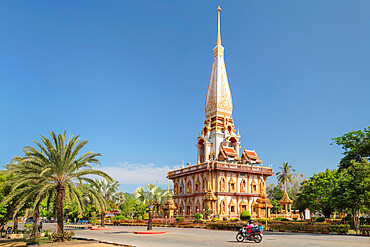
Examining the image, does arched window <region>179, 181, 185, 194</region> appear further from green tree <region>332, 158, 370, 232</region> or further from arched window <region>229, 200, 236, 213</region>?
green tree <region>332, 158, 370, 232</region>

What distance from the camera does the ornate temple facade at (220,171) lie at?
61406 millimetres

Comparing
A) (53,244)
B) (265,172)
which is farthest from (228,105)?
(53,244)

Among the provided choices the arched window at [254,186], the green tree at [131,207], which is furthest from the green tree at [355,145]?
the green tree at [131,207]

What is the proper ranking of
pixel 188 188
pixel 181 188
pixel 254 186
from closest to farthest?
pixel 254 186 < pixel 188 188 < pixel 181 188

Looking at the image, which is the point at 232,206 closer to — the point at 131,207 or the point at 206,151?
the point at 206,151

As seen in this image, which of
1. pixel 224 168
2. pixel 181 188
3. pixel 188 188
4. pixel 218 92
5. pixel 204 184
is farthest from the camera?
pixel 218 92

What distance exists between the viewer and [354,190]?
3189 centimetres

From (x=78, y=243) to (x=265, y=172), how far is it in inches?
1960

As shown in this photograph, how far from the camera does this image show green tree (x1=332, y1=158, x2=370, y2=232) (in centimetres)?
3139

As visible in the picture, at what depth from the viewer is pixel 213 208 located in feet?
194

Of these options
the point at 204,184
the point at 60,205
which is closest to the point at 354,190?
the point at 60,205

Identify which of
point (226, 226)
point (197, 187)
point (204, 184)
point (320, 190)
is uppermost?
point (204, 184)

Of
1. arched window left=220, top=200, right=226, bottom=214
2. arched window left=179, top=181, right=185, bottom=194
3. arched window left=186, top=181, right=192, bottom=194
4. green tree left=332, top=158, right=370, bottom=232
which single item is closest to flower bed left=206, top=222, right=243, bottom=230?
green tree left=332, top=158, right=370, bottom=232

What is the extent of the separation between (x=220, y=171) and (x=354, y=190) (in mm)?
31707
